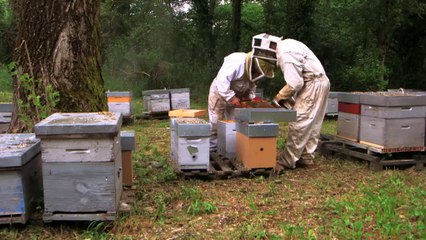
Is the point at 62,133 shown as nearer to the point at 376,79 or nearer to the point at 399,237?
the point at 399,237

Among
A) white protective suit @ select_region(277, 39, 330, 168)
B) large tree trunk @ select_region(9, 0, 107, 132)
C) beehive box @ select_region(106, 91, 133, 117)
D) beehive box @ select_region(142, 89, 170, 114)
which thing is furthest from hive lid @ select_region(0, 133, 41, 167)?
beehive box @ select_region(142, 89, 170, 114)

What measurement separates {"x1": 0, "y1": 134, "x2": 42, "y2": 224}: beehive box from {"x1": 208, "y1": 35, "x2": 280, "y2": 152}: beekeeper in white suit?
8.94 ft

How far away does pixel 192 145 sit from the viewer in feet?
15.7

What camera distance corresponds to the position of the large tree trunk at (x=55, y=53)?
4371 mm

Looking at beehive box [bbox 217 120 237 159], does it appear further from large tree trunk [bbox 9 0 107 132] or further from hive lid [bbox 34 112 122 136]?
Result: hive lid [bbox 34 112 122 136]

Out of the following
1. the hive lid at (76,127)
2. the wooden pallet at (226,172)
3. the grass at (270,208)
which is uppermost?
the hive lid at (76,127)

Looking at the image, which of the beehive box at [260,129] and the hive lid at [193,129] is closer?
the hive lid at [193,129]

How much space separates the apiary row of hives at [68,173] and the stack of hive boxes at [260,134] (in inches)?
78.2

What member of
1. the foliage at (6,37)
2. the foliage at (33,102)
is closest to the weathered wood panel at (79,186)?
the foliage at (33,102)

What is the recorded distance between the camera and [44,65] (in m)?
4.41

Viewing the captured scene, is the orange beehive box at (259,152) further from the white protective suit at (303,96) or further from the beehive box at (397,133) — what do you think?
the beehive box at (397,133)

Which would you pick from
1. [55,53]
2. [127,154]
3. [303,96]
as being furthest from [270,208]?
[55,53]

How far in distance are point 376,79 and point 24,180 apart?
11.3 meters

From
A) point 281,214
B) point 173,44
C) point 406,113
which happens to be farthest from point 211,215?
point 173,44
